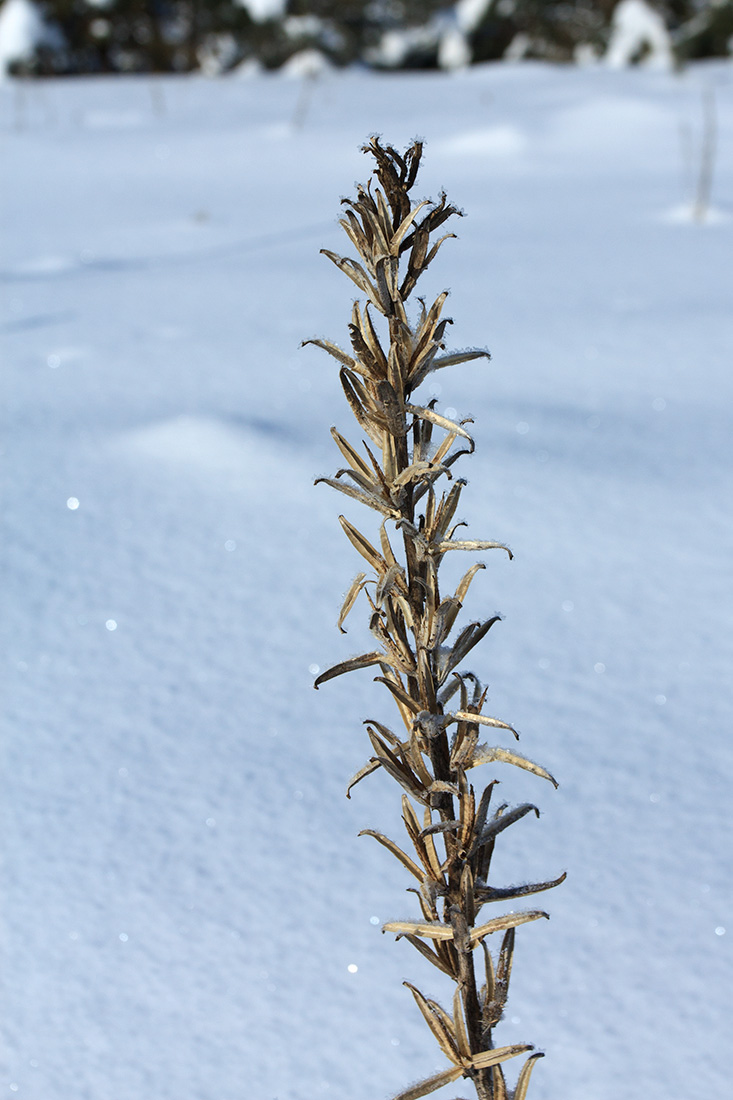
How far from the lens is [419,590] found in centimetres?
54

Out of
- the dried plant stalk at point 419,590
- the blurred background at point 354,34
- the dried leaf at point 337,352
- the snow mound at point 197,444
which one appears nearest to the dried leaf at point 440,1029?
the dried plant stalk at point 419,590

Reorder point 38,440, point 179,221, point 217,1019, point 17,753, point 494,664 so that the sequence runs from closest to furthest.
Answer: point 217,1019, point 17,753, point 494,664, point 38,440, point 179,221

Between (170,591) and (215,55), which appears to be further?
(215,55)

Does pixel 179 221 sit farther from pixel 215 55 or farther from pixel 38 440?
pixel 215 55

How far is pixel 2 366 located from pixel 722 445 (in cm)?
186

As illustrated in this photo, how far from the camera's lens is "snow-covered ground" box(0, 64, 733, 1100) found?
989mm

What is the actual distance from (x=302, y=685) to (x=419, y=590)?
0.98 metres

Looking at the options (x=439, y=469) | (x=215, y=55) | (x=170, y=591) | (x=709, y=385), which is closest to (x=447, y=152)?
(x=709, y=385)

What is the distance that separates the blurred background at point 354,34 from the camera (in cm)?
1423

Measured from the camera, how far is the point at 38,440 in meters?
2.19

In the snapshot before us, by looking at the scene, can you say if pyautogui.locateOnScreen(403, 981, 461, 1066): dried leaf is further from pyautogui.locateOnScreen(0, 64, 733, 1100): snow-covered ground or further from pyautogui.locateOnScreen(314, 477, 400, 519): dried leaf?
pyautogui.locateOnScreen(0, 64, 733, 1100): snow-covered ground

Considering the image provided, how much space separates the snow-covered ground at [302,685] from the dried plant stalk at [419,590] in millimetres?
481

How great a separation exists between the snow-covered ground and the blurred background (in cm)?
1249

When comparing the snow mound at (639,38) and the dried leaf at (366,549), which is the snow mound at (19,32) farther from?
the dried leaf at (366,549)
